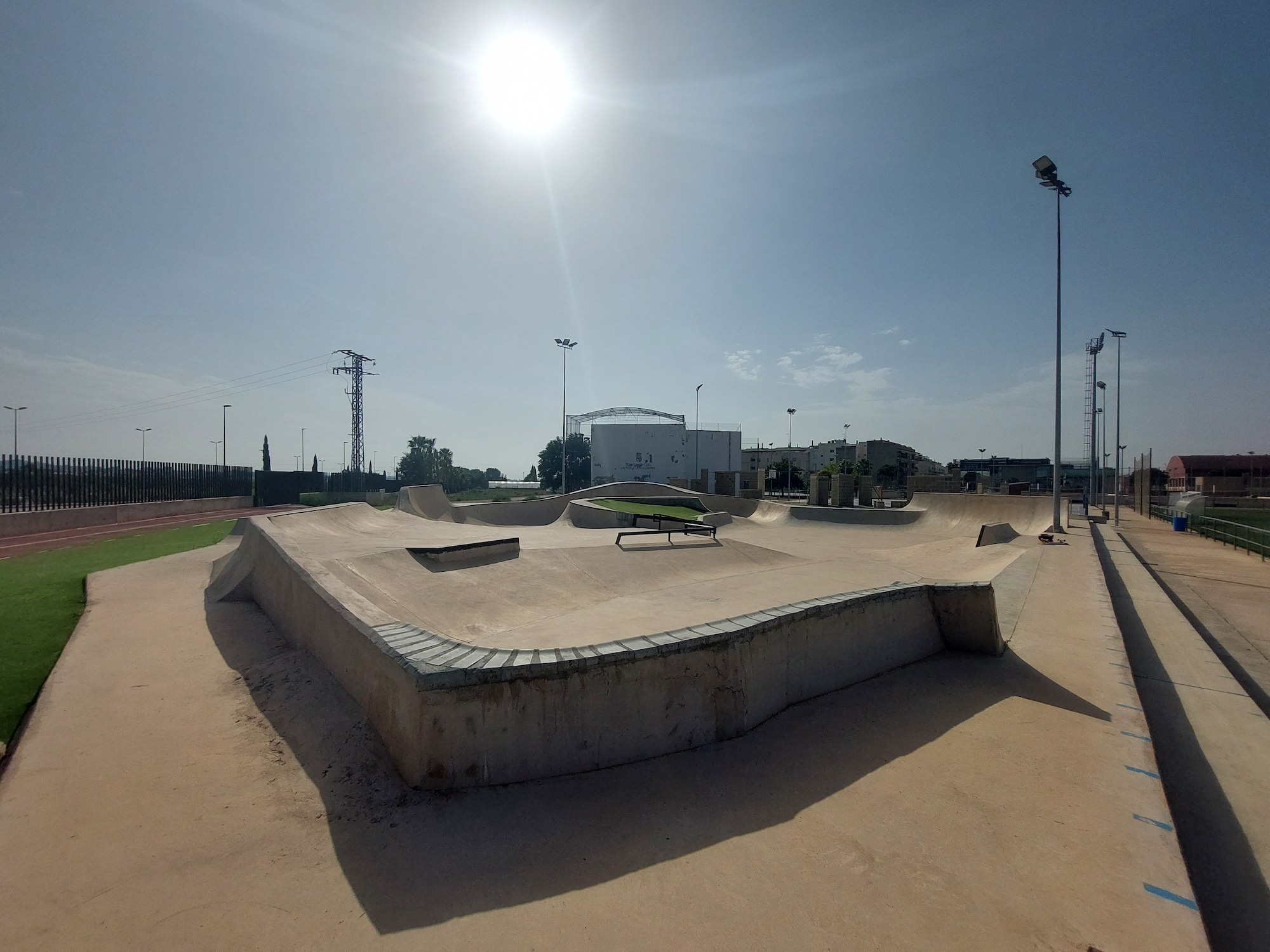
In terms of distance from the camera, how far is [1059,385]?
18.9m

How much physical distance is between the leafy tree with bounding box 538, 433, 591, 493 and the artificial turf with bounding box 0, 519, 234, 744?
2057 inches

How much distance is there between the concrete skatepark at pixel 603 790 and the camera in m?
2.31

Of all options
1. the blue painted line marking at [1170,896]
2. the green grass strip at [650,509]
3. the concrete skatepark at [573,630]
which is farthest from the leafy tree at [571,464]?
the blue painted line marking at [1170,896]

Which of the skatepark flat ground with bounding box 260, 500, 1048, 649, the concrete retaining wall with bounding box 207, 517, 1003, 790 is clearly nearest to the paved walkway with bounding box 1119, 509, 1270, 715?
the skatepark flat ground with bounding box 260, 500, 1048, 649

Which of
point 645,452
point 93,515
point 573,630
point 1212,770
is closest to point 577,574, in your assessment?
point 573,630

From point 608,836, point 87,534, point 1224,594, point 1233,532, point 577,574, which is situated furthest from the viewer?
point 1233,532

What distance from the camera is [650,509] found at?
67.8ft

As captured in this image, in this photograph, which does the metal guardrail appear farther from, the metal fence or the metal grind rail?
the metal fence

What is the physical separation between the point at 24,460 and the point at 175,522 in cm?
464

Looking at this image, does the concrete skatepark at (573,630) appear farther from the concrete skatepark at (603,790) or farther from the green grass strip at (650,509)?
the green grass strip at (650,509)

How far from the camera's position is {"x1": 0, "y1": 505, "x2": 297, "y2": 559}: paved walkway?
13312 millimetres

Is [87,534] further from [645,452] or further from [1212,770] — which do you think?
[645,452]

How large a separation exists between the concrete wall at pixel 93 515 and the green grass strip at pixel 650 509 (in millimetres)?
18219

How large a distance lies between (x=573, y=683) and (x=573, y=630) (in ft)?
9.45
